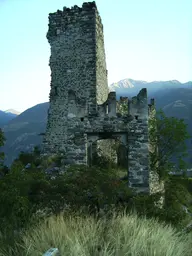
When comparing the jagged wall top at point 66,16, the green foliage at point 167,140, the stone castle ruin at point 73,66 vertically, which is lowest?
the green foliage at point 167,140

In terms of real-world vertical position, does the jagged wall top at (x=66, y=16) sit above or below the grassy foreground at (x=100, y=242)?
above

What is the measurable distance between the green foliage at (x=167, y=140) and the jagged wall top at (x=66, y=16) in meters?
9.37

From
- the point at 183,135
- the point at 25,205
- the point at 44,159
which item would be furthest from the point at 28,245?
the point at 44,159

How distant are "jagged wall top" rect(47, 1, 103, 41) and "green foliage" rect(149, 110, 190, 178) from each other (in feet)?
30.7

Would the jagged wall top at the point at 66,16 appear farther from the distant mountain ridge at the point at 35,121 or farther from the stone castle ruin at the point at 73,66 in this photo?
the distant mountain ridge at the point at 35,121

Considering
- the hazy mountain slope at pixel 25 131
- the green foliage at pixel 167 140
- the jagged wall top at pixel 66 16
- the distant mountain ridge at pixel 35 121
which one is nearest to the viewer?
the green foliage at pixel 167 140

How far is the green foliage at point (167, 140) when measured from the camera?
19531 mm

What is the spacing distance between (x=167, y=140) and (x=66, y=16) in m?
11.9

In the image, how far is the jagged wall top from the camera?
23.5 metres

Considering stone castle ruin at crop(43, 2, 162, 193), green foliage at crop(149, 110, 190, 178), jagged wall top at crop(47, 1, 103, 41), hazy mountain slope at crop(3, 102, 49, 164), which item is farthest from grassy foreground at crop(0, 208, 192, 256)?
hazy mountain slope at crop(3, 102, 49, 164)

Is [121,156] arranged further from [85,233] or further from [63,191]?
[85,233]

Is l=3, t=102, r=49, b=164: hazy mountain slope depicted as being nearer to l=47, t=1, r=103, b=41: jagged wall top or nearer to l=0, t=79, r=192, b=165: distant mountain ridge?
l=0, t=79, r=192, b=165: distant mountain ridge

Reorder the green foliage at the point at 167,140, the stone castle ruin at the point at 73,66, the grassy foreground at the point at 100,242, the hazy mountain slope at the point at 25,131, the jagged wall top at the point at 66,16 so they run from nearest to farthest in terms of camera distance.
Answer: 1. the grassy foreground at the point at 100,242
2. the green foliage at the point at 167,140
3. the stone castle ruin at the point at 73,66
4. the jagged wall top at the point at 66,16
5. the hazy mountain slope at the point at 25,131

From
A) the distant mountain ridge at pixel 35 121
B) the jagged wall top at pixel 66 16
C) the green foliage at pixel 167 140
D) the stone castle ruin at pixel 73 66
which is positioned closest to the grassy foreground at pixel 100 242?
the stone castle ruin at pixel 73 66
